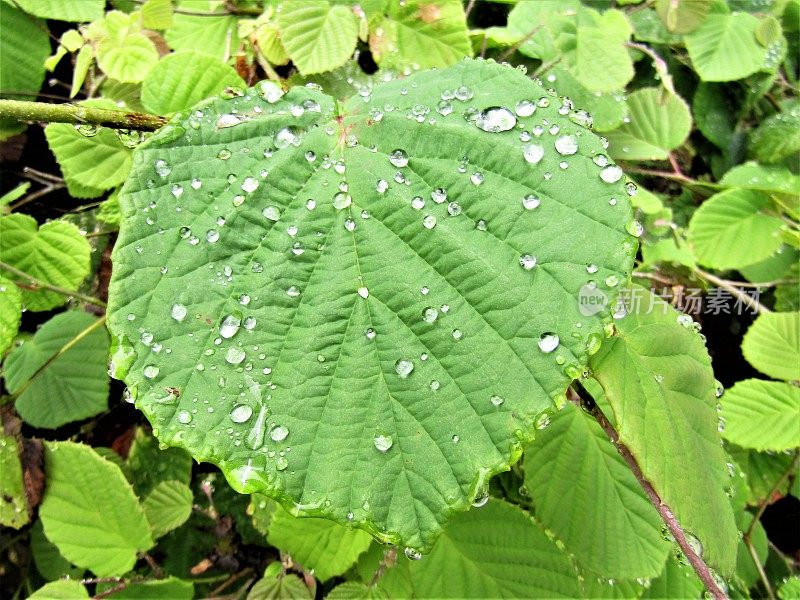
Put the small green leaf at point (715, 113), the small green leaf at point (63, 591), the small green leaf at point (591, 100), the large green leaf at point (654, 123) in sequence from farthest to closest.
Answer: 1. the small green leaf at point (715, 113)
2. the large green leaf at point (654, 123)
3. the small green leaf at point (591, 100)
4. the small green leaf at point (63, 591)

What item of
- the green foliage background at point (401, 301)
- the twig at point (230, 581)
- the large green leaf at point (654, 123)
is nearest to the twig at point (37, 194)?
the green foliage background at point (401, 301)

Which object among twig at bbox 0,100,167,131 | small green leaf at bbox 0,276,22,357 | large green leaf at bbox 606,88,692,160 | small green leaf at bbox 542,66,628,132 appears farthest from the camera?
large green leaf at bbox 606,88,692,160

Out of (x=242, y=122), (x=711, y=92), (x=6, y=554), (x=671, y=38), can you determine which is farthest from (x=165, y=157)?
(x=711, y=92)

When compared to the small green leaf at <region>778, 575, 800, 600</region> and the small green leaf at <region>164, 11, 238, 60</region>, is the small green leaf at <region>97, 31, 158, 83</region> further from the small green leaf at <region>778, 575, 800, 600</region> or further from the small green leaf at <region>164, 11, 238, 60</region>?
the small green leaf at <region>778, 575, 800, 600</region>

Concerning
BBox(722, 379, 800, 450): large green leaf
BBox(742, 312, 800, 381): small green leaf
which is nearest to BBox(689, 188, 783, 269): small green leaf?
BBox(742, 312, 800, 381): small green leaf

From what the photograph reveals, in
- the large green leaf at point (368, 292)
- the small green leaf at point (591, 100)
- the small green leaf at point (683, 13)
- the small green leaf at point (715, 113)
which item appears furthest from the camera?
the small green leaf at point (715, 113)

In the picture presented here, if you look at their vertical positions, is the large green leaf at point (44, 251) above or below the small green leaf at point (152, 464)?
above

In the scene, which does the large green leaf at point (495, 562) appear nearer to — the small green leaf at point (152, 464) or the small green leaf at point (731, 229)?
the small green leaf at point (152, 464)

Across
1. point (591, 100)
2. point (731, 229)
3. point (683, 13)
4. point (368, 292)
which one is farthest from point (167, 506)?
point (683, 13)
